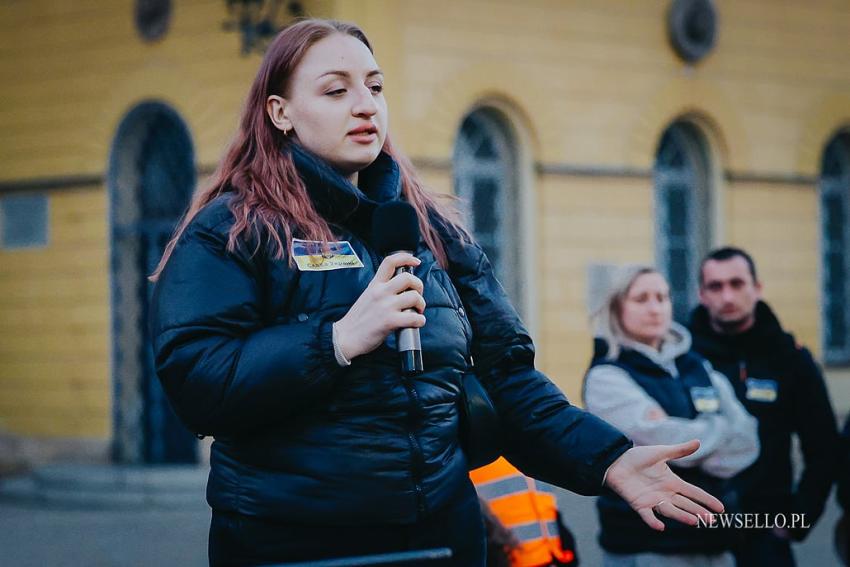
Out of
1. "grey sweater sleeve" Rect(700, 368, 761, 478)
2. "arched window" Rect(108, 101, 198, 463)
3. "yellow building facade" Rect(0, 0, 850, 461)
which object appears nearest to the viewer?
"grey sweater sleeve" Rect(700, 368, 761, 478)

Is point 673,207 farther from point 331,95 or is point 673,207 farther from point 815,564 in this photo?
point 331,95

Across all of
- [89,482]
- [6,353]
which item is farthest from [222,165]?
[6,353]

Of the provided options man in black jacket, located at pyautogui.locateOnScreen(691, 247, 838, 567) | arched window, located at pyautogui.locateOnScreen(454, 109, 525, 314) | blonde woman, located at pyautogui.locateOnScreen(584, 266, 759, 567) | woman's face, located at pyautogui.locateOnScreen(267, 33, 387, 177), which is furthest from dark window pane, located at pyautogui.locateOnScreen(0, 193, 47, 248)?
woman's face, located at pyautogui.locateOnScreen(267, 33, 387, 177)

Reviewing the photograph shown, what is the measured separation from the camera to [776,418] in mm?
5551

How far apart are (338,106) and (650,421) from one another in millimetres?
2250

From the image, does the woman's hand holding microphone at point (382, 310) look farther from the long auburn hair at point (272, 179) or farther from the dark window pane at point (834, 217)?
the dark window pane at point (834, 217)

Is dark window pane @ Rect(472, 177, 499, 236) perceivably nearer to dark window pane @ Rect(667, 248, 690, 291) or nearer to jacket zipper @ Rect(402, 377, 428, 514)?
dark window pane @ Rect(667, 248, 690, 291)

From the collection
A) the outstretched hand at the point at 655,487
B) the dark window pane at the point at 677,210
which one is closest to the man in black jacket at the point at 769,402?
the outstretched hand at the point at 655,487

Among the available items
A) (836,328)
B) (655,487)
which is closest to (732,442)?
(655,487)

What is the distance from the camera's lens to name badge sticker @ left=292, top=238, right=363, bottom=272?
2.70m

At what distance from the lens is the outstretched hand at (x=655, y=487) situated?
9.29ft

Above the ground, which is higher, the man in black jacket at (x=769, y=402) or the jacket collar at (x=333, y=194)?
the jacket collar at (x=333, y=194)

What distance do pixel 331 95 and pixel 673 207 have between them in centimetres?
1176

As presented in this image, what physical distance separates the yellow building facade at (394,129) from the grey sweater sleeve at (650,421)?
288 inches
